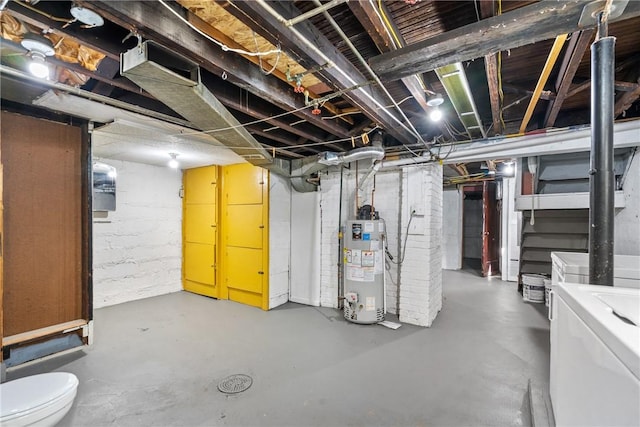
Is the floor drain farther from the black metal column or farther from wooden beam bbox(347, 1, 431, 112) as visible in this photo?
wooden beam bbox(347, 1, 431, 112)

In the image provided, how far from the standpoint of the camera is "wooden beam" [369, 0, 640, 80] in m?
1.21

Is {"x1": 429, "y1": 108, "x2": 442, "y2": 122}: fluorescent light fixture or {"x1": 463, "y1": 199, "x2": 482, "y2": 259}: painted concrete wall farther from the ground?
{"x1": 429, "y1": 108, "x2": 442, "y2": 122}: fluorescent light fixture

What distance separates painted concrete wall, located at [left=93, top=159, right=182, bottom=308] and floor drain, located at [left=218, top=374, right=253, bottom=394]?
297 cm

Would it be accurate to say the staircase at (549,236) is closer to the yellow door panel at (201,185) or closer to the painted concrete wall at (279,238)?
the painted concrete wall at (279,238)

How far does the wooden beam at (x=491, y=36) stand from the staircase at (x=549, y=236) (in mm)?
4250

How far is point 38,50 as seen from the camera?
1.49 meters

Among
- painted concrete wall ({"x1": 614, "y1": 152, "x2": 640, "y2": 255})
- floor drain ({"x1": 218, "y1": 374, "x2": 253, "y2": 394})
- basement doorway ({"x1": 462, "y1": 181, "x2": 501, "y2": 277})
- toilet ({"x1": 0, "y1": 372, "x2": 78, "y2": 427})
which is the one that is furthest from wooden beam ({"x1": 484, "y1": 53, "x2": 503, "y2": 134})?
basement doorway ({"x1": 462, "y1": 181, "x2": 501, "y2": 277})

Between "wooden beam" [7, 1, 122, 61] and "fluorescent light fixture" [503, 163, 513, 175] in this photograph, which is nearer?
"wooden beam" [7, 1, 122, 61]

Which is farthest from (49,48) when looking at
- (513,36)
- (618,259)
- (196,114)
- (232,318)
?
(618,259)

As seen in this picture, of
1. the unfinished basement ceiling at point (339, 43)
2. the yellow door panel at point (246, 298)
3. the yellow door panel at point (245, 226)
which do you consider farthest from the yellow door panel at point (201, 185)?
the unfinished basement ceiling at point (339, 43)

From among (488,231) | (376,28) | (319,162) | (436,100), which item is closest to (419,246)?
(319,162)

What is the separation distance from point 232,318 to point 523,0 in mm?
3970

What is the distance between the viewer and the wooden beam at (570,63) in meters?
1.47

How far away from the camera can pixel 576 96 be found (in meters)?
2.48
